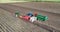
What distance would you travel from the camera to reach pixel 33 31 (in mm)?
544

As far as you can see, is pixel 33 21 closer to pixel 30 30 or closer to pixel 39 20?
pixel 39 20

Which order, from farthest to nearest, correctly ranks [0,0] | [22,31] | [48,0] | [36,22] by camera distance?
1. [48,0]
2. [0,0]
3. [36,22]
4. [22,31]

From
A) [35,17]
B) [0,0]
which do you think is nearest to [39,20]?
[35,17]

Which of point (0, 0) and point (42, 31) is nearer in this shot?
point (42, 31)

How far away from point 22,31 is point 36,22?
0.17 metres

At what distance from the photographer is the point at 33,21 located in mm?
710

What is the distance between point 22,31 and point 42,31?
0.08 m

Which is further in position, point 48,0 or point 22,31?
point 48,0

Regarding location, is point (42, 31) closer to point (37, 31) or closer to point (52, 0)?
point (37, 31)

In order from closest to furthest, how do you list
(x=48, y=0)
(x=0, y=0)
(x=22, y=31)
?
(x=22, y=31) < (x=0, y=0) < (x=48, y=0)

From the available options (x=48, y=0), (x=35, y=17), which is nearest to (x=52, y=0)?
(x=48, y=0)

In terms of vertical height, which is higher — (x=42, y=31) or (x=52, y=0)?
(x=42, y=31)

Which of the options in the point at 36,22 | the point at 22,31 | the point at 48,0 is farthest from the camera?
the point at 48,0

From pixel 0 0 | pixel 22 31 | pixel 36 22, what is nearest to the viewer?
pixel 22 31
